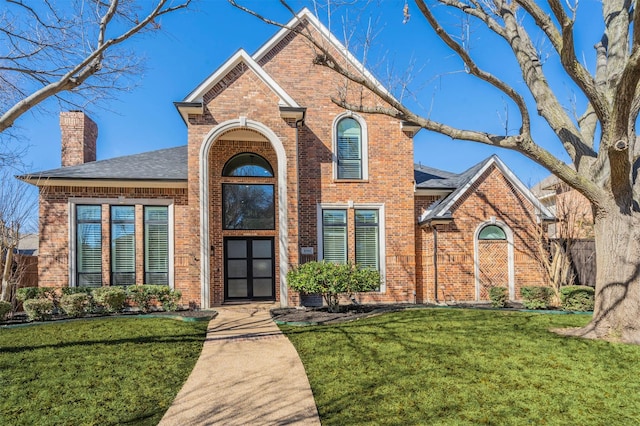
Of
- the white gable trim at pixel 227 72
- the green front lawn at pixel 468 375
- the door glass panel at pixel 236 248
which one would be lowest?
the green front lawn at pixel 468 375

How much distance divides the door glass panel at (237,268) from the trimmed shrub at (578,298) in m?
9.64

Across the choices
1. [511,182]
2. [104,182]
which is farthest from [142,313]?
[511,182]

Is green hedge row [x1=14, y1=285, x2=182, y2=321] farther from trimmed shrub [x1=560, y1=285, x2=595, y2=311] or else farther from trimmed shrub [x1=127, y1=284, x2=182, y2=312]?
trimmed shrub [x1=560, y1=285, x2=595, y2=311]

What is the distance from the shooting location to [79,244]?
12977 millimetres

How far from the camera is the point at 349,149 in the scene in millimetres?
14023

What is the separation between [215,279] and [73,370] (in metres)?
6.68

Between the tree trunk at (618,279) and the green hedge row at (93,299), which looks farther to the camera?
the green hedge row at (93,299)

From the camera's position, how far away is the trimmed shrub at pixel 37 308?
10406 millimetres

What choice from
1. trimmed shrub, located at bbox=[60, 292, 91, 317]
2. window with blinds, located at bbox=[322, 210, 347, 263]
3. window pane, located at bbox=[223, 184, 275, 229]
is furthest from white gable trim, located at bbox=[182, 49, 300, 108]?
trimmed shrub, located at bbox=[60, 292, 91, 317]

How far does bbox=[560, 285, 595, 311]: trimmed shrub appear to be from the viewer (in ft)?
36.3

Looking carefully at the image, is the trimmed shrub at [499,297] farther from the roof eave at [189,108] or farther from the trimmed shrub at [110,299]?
the trimmed shrub at [110,299]

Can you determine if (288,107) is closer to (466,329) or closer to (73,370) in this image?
(466,329)

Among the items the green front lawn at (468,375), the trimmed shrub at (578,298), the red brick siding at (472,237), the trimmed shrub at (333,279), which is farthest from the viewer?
the red brick siding at (472,237)

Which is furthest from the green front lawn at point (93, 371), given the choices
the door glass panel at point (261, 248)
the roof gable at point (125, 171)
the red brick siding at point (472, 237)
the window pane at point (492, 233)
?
the window pane at point (492, 233)
